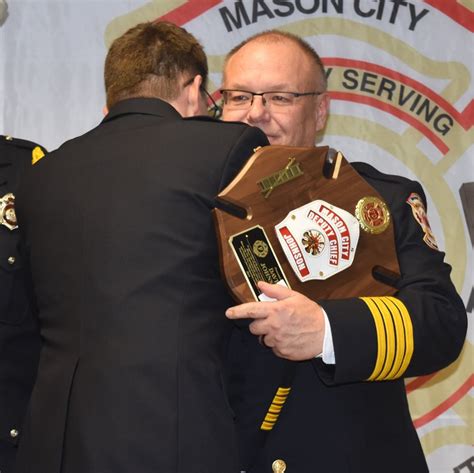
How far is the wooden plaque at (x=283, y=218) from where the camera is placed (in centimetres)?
154

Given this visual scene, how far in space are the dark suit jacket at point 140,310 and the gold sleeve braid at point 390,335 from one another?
29cm

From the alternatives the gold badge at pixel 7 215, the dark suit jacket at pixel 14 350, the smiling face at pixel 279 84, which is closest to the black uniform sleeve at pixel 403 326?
the smiling face at pixel 279 84

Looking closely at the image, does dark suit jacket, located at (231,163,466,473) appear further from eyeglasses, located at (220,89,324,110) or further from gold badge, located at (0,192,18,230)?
gold badge, located at (0,192,18,230)

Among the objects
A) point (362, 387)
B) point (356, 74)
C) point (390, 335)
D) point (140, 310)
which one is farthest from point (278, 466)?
point (356, 74)

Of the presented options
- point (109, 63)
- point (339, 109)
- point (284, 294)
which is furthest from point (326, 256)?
point (339, 109)

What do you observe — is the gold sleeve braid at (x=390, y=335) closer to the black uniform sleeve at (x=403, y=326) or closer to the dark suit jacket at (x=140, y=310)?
the black uniform sleeve at (x=403, y=326)

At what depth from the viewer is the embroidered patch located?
187 cm

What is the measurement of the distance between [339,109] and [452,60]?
1.35 ft

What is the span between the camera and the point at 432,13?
9.70 feet

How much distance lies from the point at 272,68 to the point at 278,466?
42.1 inches

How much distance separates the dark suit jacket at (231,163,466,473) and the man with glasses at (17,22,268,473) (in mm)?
156

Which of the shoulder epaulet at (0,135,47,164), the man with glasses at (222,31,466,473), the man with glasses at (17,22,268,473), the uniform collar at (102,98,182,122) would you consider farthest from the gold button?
the shoulder epaulet at (0,135,47,164)

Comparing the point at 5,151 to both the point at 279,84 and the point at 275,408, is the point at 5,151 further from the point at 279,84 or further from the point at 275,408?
the point at 275,408

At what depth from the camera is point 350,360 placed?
164 centimetres
